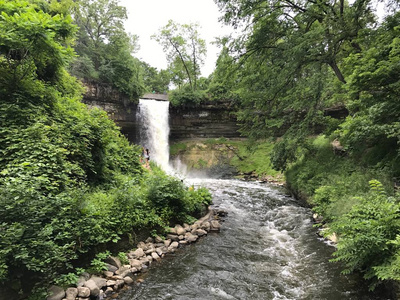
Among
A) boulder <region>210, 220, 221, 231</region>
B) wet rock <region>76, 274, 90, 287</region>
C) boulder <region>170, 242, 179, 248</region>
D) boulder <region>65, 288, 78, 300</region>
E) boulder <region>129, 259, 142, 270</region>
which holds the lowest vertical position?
boulder <region>210, 220, 221, 231</region>

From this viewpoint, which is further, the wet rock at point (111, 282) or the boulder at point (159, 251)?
the boulder at point (159, 251)

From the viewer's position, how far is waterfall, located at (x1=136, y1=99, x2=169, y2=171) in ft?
86.3

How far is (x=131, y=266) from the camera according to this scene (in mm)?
5336

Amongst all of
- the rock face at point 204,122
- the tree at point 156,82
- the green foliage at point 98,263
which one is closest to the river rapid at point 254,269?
the green foliage at point 98,263

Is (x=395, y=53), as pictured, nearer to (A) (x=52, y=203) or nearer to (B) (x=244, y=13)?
(B) (x=244, y=13)

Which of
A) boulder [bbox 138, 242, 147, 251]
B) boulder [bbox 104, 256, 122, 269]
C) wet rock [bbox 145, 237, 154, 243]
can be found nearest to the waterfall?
wet rock [bbox 145, 237, 154, 243]

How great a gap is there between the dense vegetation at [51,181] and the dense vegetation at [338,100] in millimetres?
4984

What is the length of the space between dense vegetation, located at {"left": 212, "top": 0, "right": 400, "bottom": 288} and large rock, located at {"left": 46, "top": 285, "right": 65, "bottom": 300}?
5143 millimetres

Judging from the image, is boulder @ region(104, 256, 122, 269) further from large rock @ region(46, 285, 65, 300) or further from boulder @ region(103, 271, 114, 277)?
large rock @ region(46, 285, 65, 300)

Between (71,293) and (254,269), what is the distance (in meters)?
3.91

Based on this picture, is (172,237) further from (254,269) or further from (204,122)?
(204,122)

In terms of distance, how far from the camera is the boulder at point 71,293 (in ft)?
13.0

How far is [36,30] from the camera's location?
5.99m

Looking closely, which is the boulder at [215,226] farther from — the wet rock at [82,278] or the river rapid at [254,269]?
the wet rock at [82,278]
